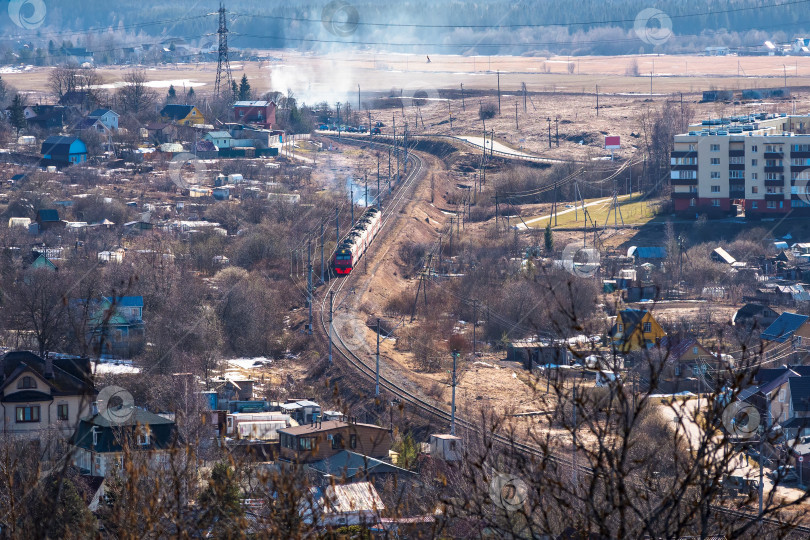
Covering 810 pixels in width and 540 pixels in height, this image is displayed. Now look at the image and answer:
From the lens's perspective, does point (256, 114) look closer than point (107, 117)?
No

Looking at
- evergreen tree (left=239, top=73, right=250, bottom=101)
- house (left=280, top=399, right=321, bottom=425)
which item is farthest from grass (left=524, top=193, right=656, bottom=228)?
evergreen tree (left=239, top=73, right=250, bottom=101)

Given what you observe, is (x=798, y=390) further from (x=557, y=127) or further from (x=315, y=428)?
(x=557, y=127)

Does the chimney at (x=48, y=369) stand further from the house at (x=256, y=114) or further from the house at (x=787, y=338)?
the house at (x=256, y=114)

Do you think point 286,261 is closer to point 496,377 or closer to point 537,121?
point 496,377

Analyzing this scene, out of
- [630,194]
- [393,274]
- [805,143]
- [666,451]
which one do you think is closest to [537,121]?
[630,194]

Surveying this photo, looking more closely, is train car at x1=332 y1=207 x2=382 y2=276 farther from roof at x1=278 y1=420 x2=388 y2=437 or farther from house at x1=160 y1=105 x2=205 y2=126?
house at x1=160 y1=105 x2=205 y2=126

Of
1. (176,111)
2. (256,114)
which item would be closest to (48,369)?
(256,114)
